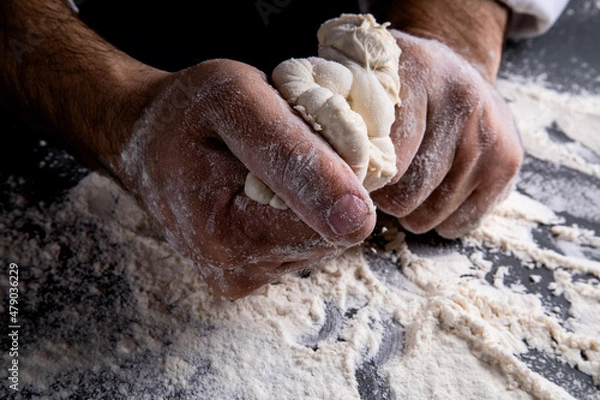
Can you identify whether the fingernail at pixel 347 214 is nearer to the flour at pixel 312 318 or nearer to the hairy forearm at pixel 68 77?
the flour at pixel 312 318

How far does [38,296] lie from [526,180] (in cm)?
121

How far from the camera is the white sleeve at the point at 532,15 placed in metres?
1.50

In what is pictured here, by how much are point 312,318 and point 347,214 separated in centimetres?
36

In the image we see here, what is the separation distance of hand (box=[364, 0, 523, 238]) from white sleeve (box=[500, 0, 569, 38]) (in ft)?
1.37

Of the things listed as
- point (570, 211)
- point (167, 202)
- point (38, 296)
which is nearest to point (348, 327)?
point (167, 202)

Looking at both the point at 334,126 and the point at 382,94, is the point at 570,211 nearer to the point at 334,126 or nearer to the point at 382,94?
the point at 382,94

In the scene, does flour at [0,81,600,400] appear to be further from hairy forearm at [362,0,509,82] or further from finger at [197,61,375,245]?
hairy forearm at [362,0,509,82]

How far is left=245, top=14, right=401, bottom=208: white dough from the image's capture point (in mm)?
749

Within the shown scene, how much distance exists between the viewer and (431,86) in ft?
3.29

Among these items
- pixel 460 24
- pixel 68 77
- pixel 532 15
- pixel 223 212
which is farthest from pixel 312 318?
pixel 532 15

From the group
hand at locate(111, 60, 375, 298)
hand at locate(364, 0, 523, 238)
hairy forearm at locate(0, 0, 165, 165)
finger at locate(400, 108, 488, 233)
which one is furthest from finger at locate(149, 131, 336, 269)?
finger at locate(400, 108, 488, 233)

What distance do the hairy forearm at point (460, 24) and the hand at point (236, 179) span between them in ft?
2.27

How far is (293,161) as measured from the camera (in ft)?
2.32

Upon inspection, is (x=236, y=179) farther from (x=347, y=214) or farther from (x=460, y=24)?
(x=460, y=24)
